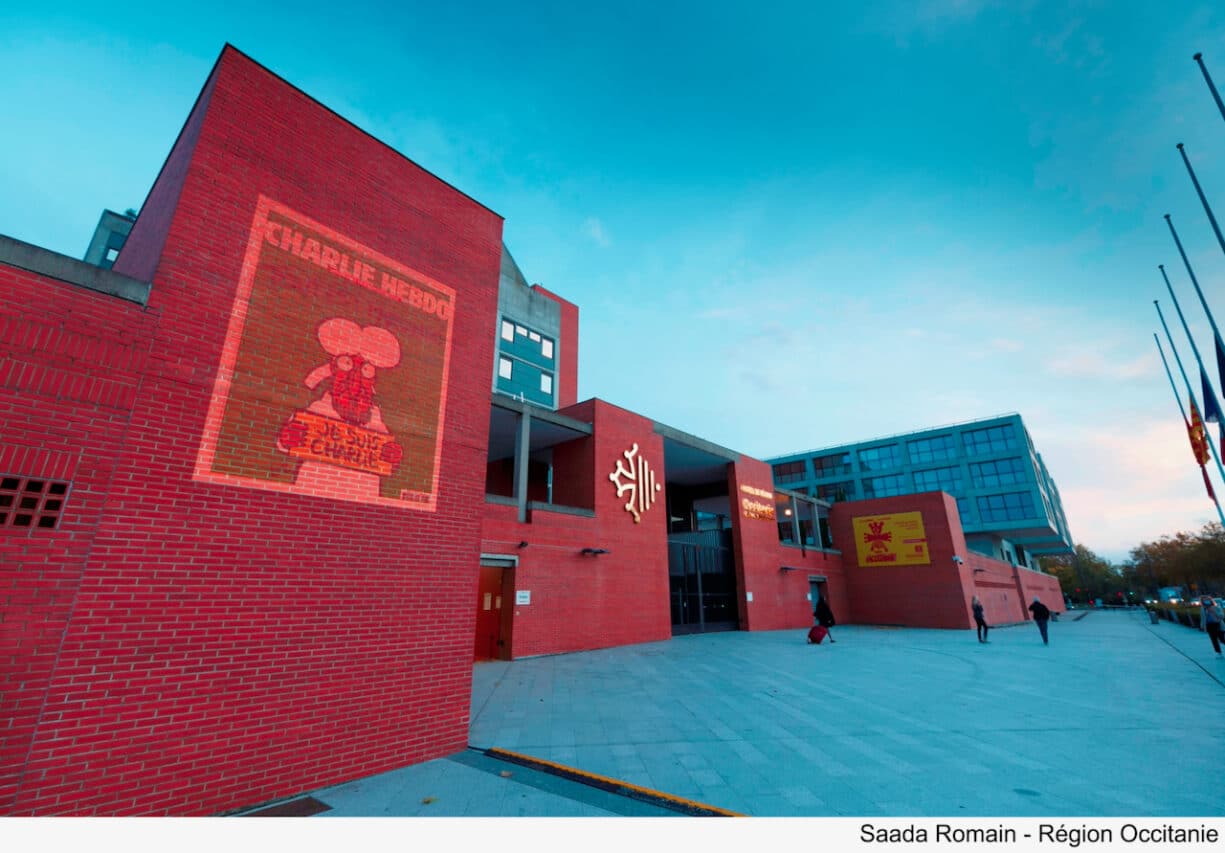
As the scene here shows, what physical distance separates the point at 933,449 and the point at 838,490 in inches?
398

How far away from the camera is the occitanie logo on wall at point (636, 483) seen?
18125mm

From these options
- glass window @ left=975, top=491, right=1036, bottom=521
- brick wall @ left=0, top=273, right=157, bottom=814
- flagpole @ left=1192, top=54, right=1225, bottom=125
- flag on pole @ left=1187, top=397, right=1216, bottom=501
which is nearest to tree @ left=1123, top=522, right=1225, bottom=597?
glass window @ left=975, top=491, right=1036, bottom=521

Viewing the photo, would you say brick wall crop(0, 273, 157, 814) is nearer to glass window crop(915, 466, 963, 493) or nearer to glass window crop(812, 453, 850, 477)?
glass window crop(915, 466, 963, 493)

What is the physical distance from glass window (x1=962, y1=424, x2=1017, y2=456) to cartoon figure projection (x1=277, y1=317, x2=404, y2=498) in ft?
183

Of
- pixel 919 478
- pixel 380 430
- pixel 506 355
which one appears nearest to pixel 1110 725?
pixel 380 430

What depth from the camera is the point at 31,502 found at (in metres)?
3.93

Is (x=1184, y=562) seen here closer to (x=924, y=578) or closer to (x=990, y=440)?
(x=990, y=440)

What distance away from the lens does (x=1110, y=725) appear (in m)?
6.60

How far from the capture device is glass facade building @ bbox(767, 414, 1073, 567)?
144 feet

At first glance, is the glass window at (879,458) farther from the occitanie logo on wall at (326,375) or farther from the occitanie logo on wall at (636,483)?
the occitanie logo on wall at (326,375)

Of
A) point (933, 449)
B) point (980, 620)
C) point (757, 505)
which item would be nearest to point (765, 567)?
point (757, 505)

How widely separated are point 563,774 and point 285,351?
18.4 feet

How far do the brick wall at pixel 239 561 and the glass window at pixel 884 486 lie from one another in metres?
54.4

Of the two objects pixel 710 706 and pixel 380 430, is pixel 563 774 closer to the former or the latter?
pixel 710 706
